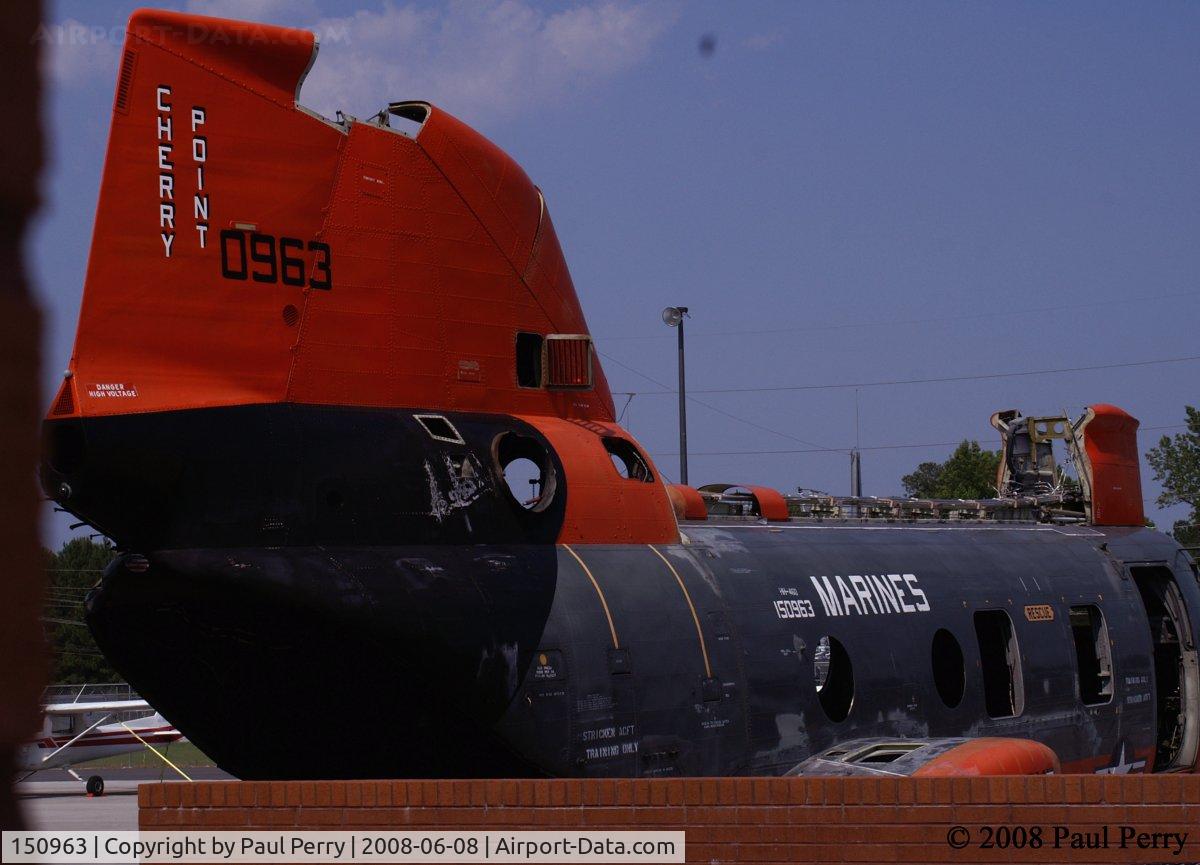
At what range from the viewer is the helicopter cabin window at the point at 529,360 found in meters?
12.6

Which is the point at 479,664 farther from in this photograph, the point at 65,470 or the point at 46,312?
the point at 46,312

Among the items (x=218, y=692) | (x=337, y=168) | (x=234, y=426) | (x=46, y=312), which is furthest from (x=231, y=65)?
(x=46, y=312)

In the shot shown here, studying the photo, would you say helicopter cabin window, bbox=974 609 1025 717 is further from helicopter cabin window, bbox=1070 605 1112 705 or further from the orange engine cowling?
the orange engine cowling

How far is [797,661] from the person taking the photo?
43.6 ft

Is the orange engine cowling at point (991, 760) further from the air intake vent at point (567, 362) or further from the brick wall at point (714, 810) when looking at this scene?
the air intake vent at point (567, 362)

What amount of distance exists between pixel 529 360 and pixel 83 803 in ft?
90.4

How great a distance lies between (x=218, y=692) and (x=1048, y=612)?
36.8 ft

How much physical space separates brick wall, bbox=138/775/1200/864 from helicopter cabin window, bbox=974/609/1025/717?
21.2 ft

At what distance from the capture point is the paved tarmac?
29.0 metres

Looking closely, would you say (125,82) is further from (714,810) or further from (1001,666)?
(1001,666)

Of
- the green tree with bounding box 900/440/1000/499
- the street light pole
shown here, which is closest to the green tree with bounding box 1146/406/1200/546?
the green tree with bounding box 900/440/1000/499

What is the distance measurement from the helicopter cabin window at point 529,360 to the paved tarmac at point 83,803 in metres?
12.6

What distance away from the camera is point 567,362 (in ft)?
42.7

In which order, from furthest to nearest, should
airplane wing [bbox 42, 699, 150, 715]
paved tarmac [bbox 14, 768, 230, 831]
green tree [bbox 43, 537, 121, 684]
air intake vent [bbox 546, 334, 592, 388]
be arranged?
green tree [bbox 43, 537, 121, 684] → airplane wing [bbox 42, 699, 150, 715] → paved tarmac [bbox 14, 768, 230, 831] → air intake vent [bbox 546, 334, 592, 388]
